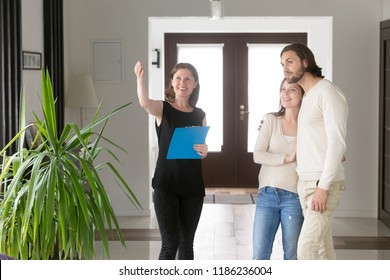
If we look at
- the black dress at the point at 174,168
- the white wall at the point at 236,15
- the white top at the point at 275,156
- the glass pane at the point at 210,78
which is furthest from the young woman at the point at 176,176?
the glass pane at the point at 210,78

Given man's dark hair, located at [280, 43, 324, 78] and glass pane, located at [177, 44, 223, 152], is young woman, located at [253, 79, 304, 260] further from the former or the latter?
glass pane, located at [177, 44, 223, 152]

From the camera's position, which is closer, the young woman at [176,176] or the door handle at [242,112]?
the young woman at [176,176]

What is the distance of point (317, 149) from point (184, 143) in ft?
2.83

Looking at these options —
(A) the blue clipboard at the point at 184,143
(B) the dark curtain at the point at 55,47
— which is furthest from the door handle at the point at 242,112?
(A) the blue clipboard at the point at 184,143

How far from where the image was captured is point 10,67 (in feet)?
17.4

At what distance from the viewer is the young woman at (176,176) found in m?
3.75

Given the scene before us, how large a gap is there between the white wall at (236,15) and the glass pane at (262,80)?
2.43 meters

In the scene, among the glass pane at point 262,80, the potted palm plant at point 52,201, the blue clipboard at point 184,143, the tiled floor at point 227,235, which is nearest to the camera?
the potted palm plant at point 52,201

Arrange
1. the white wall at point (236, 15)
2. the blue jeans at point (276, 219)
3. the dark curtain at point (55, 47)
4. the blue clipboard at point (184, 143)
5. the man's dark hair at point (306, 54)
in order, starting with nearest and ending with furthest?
the man's dark hair at point (306, 54) < the blue jeans at point (276, 219) < the blue clipboard at point (184, 143) < the dark curtain at point (55, 47) < the white wall at point (236, 15)

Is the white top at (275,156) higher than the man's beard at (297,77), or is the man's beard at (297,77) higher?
the man's beard at (297,77)

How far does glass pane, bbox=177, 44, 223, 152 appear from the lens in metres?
9.70

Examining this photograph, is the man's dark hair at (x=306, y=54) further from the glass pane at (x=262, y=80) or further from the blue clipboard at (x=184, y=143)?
the glass pane at (x=262, y=80)

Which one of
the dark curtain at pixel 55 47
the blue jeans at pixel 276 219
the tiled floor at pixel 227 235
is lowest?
the tiled floor at pixel 227 235

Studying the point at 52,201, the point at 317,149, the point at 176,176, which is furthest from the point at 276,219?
the point at 52,201
